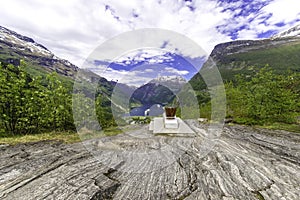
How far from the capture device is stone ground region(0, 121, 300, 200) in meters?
4.91

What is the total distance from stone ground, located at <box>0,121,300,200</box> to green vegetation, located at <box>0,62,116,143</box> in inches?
160

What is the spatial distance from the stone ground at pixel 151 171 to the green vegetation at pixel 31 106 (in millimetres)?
4075

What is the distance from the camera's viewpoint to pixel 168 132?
12648 mm

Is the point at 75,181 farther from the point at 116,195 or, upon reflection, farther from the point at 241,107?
the point at 241,107

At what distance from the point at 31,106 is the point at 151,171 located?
10950 millimetres

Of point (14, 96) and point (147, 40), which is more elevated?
point (147, 40)

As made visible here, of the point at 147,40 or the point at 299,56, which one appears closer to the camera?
the point at 147,40

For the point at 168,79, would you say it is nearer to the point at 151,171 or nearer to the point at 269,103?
the point at 151,171

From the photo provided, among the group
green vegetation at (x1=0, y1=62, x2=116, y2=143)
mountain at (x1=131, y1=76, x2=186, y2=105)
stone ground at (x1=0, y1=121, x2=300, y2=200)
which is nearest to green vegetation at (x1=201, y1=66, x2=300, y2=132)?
stone ground at (x1=0, y1=121, x2=300, y2=200)

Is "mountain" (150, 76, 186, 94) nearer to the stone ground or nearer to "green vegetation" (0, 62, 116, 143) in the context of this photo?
the stone ground

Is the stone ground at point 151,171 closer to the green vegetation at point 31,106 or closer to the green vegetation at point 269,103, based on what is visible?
the green vegetation at point 31,106

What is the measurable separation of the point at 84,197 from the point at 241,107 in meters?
21.8

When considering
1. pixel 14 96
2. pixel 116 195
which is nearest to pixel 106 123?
pixel 14 96

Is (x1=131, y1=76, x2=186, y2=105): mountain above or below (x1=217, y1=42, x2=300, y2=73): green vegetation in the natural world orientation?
below
